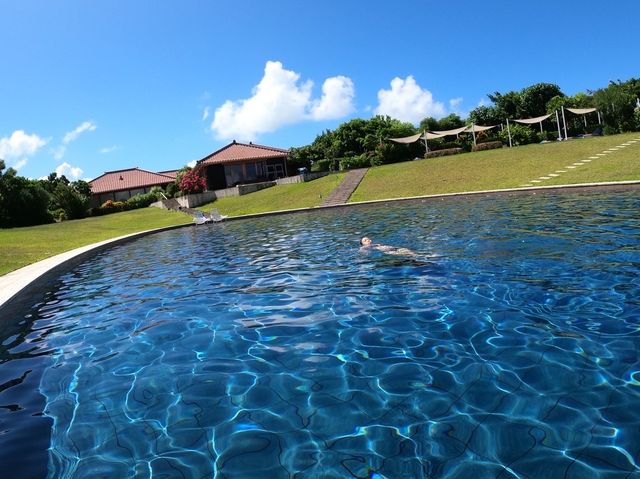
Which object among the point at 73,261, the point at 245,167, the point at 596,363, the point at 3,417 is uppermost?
the point at 245,167

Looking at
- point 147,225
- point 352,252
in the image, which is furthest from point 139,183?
point 352,252

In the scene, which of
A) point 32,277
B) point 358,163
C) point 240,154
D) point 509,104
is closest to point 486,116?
point 509,104

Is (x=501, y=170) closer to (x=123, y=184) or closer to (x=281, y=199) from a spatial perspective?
(x=281, y=199)

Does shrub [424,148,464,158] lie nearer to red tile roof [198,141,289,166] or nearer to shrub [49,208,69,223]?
red tile roof [198,141,289,166]

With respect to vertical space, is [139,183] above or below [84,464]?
above

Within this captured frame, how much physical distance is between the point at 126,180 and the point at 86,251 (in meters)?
46.1

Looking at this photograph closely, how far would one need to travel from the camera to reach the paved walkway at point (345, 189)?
1082 inches

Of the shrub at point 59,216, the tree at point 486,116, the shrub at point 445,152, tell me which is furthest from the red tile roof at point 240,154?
the tree at point 486,116

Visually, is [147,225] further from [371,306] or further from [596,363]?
[596,363]

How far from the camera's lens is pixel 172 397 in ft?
14.4

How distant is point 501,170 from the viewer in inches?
1087

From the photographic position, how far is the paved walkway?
2748cm

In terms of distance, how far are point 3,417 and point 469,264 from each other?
7382mm

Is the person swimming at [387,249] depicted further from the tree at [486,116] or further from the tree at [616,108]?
the tree at [486,116]
